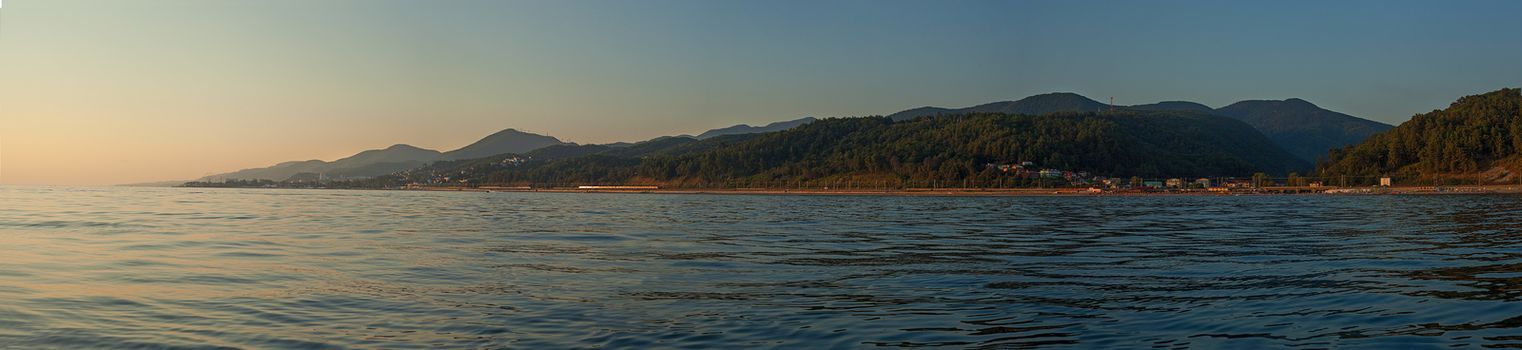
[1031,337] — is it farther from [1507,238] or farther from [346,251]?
[1507,238]

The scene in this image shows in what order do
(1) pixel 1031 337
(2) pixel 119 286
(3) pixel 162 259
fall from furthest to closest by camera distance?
(3) pixel 162 259, (2) pixel 119 286, (1) pixel 1031 337

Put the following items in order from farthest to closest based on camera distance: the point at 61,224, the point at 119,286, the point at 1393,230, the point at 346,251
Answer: the point at 61,224 < the point at 1393,230 < the point at 346,251 < the point at 119,286

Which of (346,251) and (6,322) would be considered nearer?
(6,322)

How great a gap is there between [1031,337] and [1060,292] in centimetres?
543

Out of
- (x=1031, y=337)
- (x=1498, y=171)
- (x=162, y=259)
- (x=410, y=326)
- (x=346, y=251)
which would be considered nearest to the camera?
(x=1031, y=337)

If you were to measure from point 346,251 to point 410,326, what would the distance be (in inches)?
649

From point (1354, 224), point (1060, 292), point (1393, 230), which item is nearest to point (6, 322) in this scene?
point (1060, 292)

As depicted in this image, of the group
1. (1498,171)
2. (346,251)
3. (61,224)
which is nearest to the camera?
(346,251)

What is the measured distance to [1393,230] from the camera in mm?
37906

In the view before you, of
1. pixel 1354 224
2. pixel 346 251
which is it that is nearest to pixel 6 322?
pixel 346 251

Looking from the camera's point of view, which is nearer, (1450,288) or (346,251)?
(1450,288)

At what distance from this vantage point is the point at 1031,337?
11953mm

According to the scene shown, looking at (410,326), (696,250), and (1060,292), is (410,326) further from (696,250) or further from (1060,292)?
(696,250)

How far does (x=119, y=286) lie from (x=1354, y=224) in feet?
157
